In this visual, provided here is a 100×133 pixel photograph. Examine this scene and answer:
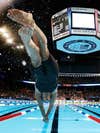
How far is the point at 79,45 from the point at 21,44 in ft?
39.7

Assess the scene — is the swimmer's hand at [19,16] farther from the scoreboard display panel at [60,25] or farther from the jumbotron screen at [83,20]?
the scoreboard display panel at [60,25]

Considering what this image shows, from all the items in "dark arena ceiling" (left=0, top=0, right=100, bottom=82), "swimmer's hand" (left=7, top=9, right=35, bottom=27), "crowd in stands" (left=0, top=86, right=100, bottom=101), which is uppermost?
"swimmer's hand" (left=7, top=9, right=35, bottom=27)

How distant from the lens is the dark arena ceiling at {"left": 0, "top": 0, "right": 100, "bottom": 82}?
1427cm

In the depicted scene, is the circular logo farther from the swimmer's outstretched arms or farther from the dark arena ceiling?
the swimmer's outstretched arms

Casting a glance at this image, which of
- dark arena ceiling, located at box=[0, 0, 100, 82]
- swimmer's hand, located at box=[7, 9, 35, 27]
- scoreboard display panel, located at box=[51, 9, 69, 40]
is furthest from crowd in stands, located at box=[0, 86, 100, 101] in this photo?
swimmer's hand, located at box=[7, 9, 35, 27]

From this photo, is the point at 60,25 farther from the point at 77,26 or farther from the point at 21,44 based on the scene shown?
the point at 21,44

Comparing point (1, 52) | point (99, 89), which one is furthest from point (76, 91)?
point (1, 52)

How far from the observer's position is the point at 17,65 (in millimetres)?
35062

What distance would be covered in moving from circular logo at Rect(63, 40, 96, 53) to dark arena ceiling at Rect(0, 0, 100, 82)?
1.80 meters

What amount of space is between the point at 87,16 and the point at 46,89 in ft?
17.1

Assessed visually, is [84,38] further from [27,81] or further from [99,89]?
[99,89]

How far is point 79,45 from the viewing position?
12.1 metres

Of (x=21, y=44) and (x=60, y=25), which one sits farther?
(x=21, y=44)

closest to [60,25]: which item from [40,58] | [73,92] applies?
[40,58]
